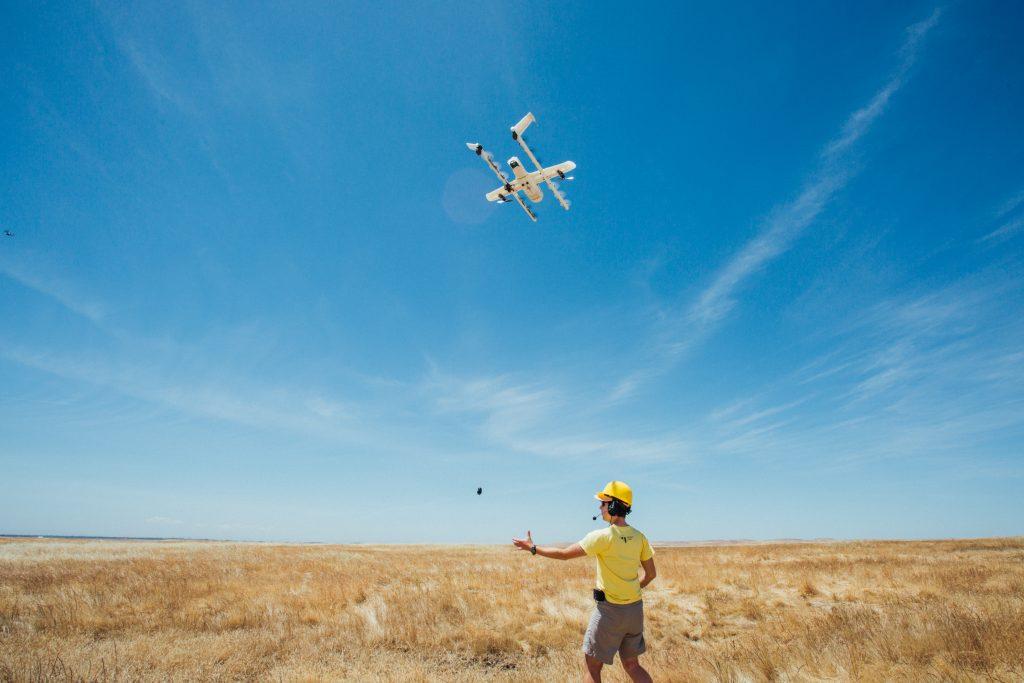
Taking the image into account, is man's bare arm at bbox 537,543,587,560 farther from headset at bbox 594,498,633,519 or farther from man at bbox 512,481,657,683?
headset at bbox 594,498,633,519

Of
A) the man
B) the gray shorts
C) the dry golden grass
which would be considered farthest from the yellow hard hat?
the dry golden grass

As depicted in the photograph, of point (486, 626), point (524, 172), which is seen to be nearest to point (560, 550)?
point (486, 626)

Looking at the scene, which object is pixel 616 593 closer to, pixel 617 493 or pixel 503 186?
pixel 617 493

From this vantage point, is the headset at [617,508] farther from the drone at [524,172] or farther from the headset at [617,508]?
the drone at [524,172]

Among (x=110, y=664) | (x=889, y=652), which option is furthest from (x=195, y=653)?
(x=889, y=652)

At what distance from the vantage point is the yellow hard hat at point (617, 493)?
4445 millimetres

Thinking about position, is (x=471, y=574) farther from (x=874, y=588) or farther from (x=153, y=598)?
(x=874, y=588)

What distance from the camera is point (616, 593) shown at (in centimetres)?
430

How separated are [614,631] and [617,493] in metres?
1.24

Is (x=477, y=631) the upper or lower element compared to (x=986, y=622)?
lower

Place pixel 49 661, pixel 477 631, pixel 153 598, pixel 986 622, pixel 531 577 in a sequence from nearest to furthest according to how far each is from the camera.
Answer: pixel 49 661
pixel 986 622
pixel 477 631
pixel 153 598
pixel 531 577

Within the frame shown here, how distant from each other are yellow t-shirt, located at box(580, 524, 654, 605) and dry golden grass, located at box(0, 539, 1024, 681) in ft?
8.61

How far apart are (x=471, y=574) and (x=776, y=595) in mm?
10016

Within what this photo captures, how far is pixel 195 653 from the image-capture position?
23.4ft
